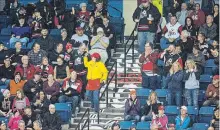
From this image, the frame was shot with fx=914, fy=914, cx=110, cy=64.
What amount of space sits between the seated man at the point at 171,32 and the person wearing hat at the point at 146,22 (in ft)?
1.23

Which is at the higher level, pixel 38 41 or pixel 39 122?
pixel 38 41

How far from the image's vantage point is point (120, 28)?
27.5 metres

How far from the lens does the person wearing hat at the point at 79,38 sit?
26.1m

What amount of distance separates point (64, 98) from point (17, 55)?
8.60 ft

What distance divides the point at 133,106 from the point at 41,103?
2446 mm

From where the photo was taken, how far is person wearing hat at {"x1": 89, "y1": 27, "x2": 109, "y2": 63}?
25.4m

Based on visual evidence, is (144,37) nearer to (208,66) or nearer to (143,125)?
(208,66)

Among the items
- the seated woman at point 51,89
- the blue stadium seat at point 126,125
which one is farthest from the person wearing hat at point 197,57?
the seated woman at point 51,89

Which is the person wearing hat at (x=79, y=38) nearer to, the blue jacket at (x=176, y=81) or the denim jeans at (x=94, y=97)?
the denim jeans at (x=94, y=97)

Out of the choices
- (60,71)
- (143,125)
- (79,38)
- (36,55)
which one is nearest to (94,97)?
(60,71)

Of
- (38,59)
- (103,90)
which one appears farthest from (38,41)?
(103,90)

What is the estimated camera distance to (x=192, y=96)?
77.0 ft

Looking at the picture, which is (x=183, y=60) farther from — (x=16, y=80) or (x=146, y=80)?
(x=16, y=80)

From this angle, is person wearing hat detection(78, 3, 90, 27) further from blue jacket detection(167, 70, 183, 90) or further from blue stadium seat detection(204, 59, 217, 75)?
blue jacket detection(167, 70, 183, 90)
